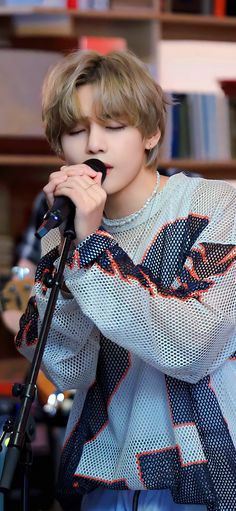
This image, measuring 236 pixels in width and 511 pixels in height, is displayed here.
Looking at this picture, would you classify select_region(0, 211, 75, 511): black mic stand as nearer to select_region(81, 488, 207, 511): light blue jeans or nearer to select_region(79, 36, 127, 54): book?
select_region(81, 488, 207, 511): light blue jeans

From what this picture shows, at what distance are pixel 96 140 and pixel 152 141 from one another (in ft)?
0.49

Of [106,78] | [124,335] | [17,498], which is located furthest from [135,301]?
[17,498]

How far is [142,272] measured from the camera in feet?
4.24

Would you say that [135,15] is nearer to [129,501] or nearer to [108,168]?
[108,168]

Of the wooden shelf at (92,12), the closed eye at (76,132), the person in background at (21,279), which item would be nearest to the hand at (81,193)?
the closed eye at (76,132)

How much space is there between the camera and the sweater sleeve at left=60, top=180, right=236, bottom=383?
126 cm

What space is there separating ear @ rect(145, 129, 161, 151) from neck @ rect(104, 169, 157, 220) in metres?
0.04

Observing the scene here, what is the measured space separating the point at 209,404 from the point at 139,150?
0.38m

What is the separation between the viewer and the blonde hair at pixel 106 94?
1390 millimetres

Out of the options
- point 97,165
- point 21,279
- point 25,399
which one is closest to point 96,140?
point 97,165

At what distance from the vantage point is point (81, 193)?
49.0 inches

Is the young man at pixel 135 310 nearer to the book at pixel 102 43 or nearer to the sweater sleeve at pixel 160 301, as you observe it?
the sweater sleeve at pixel 160 301

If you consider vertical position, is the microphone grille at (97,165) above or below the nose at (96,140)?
below

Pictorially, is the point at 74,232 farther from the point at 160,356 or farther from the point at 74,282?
the point at 160,356
